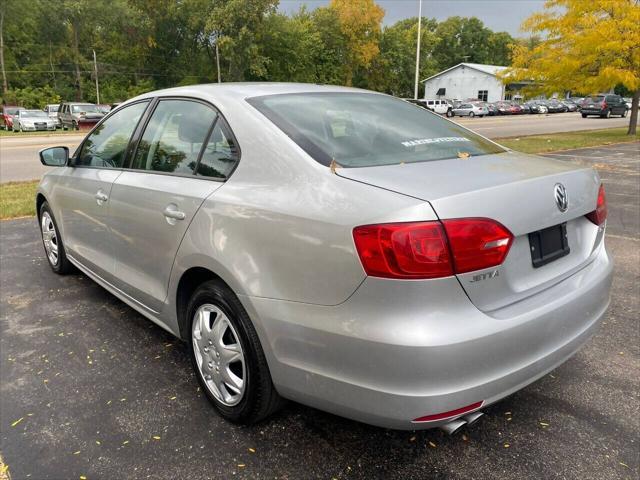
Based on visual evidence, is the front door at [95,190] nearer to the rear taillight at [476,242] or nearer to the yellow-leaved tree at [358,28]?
the rear taillight at [476,242]

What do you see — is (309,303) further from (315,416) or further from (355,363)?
(315,416)

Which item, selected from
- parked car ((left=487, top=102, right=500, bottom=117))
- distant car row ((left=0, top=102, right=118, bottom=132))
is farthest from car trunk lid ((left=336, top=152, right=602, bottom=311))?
parked car ((left=487, top=102, right=500, bottom=117))

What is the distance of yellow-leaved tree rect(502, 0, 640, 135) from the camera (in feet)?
63.7

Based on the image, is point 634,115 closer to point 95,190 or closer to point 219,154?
point 95,190

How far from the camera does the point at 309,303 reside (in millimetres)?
2072

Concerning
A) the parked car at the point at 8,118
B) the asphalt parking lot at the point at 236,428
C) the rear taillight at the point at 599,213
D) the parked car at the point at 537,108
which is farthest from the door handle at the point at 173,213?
the parked car at the point at 537,108

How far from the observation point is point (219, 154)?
2678mm

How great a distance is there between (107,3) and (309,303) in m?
67.8

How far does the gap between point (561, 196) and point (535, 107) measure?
6281 cm

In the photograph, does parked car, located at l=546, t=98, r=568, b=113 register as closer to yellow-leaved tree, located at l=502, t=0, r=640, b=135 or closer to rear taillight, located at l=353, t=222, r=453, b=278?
yellow-leaved tree, located at l=502, t=0, r=640, b=135

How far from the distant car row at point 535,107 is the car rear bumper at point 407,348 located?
4027 centimetres

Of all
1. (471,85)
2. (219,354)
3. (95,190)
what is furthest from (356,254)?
(471,85)

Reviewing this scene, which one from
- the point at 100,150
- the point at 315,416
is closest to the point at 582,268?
the point at 315,416

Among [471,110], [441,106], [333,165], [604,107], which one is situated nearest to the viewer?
[333,165]
